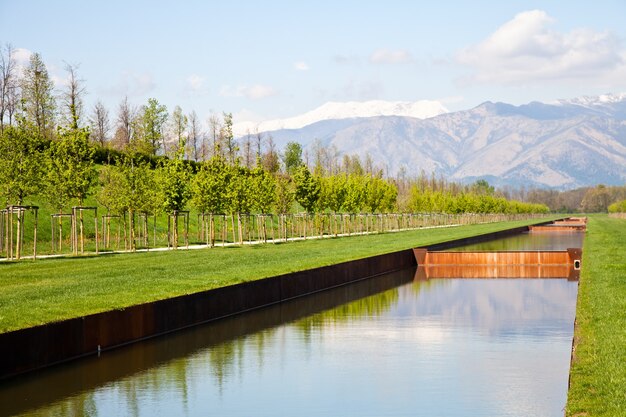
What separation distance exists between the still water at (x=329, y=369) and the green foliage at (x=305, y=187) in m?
36.5

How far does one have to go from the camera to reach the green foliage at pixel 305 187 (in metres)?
70.0

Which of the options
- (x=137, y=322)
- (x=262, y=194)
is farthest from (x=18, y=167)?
(x=262, y=194)

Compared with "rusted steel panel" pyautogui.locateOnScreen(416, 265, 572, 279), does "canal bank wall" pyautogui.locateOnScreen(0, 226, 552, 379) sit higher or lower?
higher

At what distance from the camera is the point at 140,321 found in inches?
931

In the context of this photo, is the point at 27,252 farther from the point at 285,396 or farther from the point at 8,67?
the point at 8,67

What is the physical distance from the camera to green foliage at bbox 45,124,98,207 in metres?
42.6

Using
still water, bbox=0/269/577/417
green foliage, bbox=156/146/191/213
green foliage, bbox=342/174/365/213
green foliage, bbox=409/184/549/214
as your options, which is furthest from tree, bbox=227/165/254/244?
green foliage, bbox=409/184/549/214

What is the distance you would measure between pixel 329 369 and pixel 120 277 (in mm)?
11618

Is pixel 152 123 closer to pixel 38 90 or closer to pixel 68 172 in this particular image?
pixel 38 90

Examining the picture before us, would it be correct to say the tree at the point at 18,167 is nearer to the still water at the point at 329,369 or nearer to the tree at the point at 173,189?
the tree at the point at 173,189

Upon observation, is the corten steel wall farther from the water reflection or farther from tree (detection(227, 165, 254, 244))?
the water reflection

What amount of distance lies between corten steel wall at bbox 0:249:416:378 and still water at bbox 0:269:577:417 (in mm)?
365

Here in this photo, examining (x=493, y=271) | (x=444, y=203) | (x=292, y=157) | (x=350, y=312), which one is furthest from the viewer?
(x=292, y=157)

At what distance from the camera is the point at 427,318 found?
104 feet
